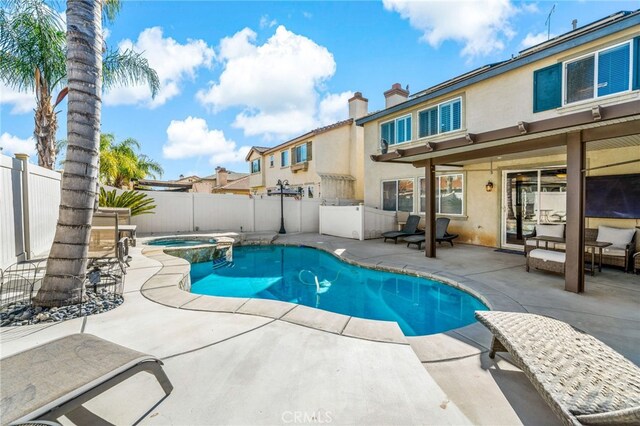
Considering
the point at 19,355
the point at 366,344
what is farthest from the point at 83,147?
the point at 366,344

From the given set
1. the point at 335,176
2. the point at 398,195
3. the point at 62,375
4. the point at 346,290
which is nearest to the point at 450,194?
the point at 398,195

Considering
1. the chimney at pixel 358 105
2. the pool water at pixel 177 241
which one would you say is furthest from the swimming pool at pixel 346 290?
the chimney at pixel 358 105

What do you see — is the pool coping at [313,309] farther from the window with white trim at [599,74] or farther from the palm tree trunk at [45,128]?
the palm tree trunk at [45,128]

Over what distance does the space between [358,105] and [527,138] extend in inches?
510

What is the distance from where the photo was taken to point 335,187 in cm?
1828

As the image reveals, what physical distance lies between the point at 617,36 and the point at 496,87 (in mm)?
2836

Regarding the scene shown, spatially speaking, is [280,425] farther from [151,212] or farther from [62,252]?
[151,212]

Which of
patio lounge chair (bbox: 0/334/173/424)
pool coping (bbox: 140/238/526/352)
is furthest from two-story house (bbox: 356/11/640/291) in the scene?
patio lounge chair (bbox: 0/334/173/424)

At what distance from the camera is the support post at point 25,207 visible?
5.96 meters

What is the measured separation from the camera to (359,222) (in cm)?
1202

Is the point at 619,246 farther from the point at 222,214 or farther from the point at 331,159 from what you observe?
the point at 222,214

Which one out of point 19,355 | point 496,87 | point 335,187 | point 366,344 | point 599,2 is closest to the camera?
point 19,355

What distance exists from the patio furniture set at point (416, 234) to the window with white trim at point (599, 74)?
4.99 m

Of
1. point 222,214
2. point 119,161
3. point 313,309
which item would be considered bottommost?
point 313,309
